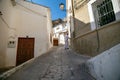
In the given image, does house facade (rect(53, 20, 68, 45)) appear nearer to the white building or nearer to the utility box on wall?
the white building

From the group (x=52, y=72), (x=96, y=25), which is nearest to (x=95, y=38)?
(x=96, y=25)

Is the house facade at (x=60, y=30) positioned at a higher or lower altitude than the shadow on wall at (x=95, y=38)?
higher

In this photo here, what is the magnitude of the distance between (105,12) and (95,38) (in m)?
1.43

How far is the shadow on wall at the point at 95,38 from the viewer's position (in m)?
4.65

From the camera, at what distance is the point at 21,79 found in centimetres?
324

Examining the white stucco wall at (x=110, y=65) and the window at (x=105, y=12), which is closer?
the white stucco wall at (x=110, y=65)

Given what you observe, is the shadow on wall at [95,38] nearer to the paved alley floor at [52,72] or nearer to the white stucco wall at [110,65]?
the paved alley floor at [52,72]

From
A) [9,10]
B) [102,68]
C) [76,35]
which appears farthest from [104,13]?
[9,10]

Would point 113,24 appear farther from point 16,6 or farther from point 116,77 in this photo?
point 16,6

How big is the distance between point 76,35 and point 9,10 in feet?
20.5

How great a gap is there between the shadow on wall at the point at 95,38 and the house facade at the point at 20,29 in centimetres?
432

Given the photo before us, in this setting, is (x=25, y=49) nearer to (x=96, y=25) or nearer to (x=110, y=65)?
(x=96, y=25)

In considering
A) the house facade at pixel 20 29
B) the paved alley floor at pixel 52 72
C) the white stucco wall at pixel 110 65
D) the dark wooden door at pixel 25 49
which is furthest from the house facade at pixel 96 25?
the dark wooden door at pixel 25 49

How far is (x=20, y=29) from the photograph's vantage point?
34.2 feet
